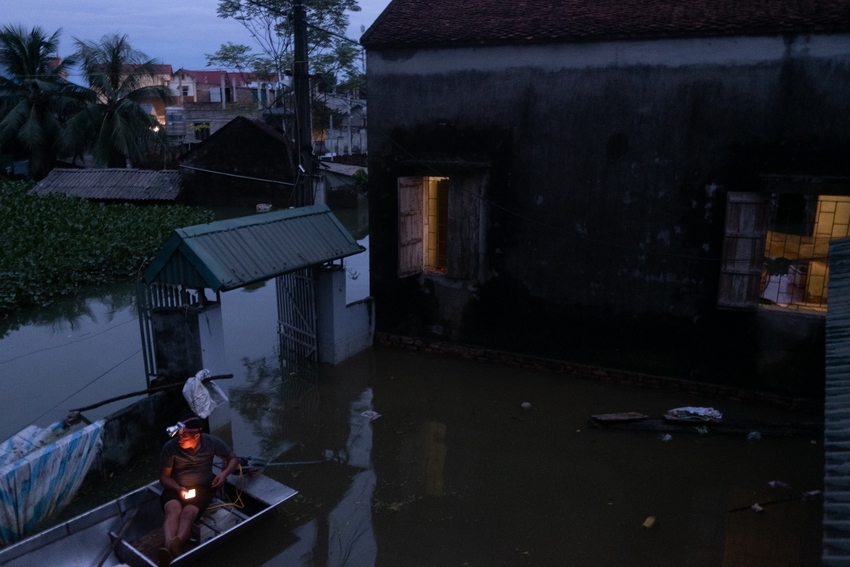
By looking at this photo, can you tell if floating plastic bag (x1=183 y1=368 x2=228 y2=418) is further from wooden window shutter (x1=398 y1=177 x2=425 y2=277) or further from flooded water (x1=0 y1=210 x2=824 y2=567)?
wooden window shutter (x1=398 y1=177 x2=425 y2=277)

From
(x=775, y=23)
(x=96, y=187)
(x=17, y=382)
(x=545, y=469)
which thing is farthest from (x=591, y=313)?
(x=96, y=187)

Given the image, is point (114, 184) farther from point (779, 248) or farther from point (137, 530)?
point (779, 248)

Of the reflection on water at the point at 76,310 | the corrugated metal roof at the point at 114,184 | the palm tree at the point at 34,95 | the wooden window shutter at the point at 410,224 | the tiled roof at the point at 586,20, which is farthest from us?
the palm tree at the point at 34,95

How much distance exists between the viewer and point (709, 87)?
8.84m

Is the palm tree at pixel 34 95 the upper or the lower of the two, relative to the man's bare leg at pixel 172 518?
upper

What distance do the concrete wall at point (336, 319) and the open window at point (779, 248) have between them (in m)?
5.75

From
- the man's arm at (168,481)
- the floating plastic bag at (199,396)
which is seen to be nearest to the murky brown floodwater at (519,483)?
the man's arm at (168,481)

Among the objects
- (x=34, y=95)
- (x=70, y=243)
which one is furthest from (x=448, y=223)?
(x=34, y=95)

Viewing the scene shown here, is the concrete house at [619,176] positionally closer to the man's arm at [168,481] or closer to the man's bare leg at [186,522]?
the man's arm at [168,481]

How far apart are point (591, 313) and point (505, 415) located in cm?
226

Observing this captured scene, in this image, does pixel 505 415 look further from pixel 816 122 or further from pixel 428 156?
pixel 816 122

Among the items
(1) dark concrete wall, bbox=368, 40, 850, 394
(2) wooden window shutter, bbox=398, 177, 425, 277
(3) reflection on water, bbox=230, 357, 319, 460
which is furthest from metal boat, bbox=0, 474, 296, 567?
(1) dark concrete wall, bbox=368, 40, 850, 394

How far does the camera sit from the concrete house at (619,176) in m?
8.55

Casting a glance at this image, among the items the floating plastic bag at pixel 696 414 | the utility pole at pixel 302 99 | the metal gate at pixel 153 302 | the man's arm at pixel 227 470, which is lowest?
the floating plastic bag at pixel 696 414
